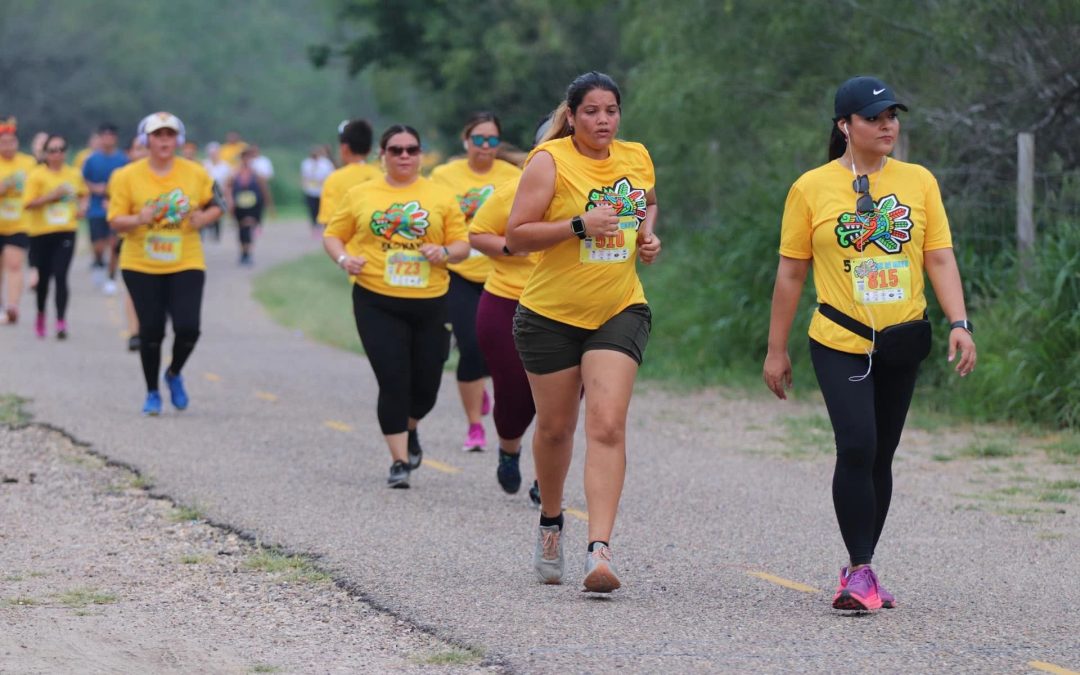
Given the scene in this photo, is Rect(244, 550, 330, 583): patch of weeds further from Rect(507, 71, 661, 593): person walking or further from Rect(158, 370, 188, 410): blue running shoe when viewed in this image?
Rect(158, 370, 188, 410): blue running shoe

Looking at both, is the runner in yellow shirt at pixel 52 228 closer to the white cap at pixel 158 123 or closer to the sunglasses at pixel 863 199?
the white cap at pixel 158 123

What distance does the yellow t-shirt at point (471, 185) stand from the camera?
1043cm

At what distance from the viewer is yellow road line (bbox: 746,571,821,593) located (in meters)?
7.11

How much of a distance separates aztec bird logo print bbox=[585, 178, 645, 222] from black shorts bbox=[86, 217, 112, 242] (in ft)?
52.9

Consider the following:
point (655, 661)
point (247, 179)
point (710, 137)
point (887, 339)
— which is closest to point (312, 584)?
point (655, 661)

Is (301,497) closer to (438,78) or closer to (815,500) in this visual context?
(815,500)

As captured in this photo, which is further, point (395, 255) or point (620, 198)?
point (395, 255)

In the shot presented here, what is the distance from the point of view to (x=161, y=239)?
12.3 m

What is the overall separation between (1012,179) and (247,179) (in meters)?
21.3

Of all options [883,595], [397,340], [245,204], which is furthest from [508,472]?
[245,204]

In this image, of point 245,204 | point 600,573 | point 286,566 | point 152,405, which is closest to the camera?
point 600,573

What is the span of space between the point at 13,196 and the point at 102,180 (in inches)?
79.0

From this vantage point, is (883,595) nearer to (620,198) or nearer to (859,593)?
(859,593)

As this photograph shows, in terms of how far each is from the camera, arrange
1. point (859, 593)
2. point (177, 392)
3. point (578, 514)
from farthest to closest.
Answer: point (177, 392) < point (578, 514) < point (859, 593)
